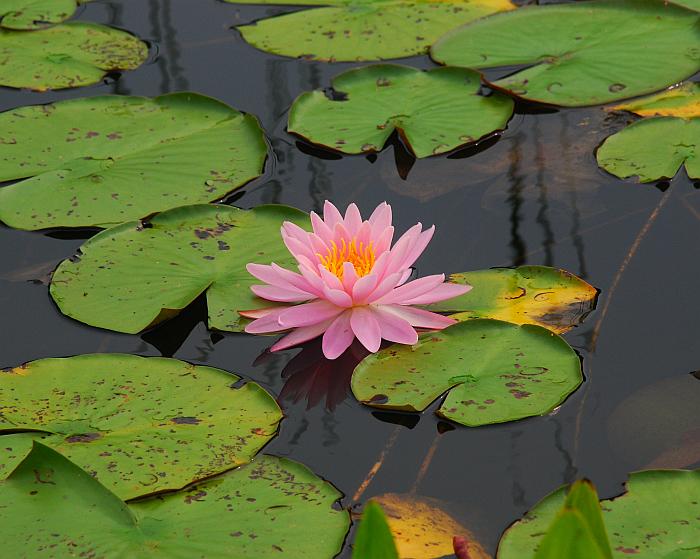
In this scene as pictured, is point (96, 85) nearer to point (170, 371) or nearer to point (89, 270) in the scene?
point (89, 270)

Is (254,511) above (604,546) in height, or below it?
below

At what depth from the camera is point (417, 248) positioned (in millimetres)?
2371

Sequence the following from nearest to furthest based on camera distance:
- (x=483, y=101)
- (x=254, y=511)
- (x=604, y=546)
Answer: (x=604, y=546)
(x=254, y=511)
(x=483, y=101)

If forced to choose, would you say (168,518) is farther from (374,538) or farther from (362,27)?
(362,27)

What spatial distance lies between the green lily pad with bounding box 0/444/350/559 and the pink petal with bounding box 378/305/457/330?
519 mm

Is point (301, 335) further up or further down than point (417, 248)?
further down

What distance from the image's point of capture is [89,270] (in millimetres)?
2584

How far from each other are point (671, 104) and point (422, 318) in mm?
1387

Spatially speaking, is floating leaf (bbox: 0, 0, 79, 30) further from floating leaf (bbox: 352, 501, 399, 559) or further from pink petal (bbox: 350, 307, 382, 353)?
floating leaf (bbox: 352, 501, 399, 559)

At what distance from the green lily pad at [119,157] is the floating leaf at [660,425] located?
136 cm

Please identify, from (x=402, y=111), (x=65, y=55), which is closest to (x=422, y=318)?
(x=402, y=111)

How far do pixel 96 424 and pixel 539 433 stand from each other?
0.92 meters

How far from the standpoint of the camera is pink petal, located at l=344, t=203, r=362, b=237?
2.40 metres

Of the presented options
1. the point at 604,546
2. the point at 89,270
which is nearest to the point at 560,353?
the point at 604,546
